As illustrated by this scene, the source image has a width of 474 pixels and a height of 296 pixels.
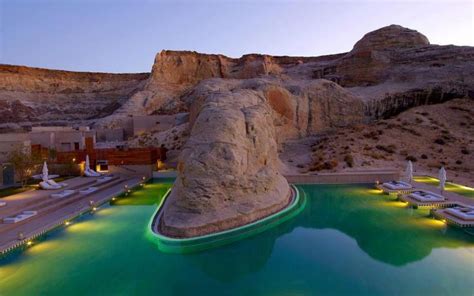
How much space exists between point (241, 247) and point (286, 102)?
66.4ft

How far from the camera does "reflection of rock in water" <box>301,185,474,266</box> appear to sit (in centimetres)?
1002

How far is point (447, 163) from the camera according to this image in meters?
24.0

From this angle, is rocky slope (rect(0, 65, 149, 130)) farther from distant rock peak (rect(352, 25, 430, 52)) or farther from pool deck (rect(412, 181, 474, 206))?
pool deck (rect(412, 181, 474, 206))

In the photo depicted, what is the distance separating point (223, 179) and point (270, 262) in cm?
379

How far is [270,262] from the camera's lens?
9320mm

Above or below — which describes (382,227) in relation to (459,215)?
below

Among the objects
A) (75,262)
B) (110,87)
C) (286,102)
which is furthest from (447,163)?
(110,87)

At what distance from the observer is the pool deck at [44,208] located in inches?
430

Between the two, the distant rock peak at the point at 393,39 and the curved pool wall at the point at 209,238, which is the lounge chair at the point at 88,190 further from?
the distant rock peak at the point at 393,39

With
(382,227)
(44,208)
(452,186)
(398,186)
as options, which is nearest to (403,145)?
(452,186)

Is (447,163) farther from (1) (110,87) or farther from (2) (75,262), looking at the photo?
(1) (110,87)

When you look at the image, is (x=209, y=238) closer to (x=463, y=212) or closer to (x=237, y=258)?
(x=237, y=258)

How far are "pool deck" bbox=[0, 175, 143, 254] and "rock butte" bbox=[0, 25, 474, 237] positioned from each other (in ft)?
13.6

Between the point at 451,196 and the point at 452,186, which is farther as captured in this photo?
the point at 452,186
